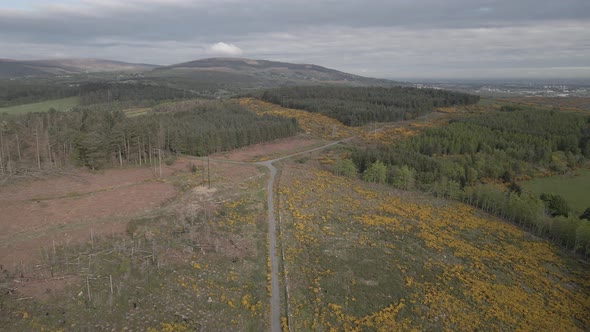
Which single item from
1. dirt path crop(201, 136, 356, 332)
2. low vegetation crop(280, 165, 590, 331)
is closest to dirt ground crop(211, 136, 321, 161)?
dirt path crop(201, 136, 356, 332)

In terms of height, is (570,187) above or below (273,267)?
below

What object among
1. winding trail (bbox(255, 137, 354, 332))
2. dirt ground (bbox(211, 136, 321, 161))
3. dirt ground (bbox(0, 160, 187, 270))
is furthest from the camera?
dirt ground (bbox(211, 136, 321, 161))

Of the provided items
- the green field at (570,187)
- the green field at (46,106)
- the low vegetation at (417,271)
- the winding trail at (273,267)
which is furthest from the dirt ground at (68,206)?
the green field at (46,106)

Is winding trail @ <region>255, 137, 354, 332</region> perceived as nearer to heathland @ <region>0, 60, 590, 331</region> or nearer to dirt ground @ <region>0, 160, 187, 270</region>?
heathland @ <region>0, 60, 590, 331</region>

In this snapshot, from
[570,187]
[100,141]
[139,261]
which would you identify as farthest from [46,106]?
[570,187]

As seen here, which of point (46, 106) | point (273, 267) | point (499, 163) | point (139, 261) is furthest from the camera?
point (46, 106)

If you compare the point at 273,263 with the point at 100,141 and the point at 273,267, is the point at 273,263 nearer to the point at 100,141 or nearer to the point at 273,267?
the point at 273,267

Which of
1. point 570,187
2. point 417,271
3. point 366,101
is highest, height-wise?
point 366,101

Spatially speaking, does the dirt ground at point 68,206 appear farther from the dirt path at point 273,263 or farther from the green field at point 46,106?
the green field at point 46,106
